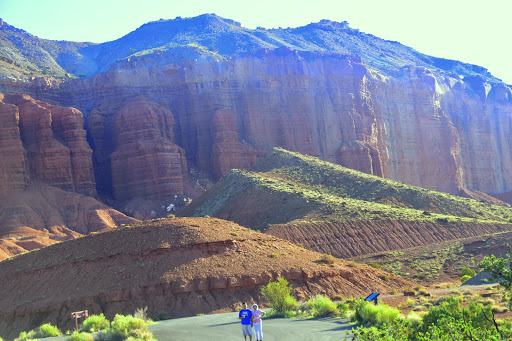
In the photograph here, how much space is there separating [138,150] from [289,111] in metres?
29.8

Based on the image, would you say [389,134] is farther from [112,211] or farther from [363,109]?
[112,211]

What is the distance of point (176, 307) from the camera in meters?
33.9

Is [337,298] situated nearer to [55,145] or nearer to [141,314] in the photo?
[141,314]

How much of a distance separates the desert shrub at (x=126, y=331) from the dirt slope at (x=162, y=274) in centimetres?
847

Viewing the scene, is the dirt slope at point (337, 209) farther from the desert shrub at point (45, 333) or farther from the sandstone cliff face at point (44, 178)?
the desert shrub at point (45, 333)

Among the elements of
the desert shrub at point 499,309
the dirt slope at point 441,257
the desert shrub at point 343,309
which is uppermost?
the desert shrub at point 343,309

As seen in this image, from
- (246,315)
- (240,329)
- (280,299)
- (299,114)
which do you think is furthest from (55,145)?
(246,315)

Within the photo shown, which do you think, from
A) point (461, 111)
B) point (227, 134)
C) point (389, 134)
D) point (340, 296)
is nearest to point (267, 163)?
point (227, 134)

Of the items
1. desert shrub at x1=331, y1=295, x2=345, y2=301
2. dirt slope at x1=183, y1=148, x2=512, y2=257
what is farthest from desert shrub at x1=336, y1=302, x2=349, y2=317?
dirt slope at x1=183, y1=148, x2=512, y2=257

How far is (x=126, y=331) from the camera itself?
966 inches

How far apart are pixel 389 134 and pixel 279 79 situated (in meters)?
24.9

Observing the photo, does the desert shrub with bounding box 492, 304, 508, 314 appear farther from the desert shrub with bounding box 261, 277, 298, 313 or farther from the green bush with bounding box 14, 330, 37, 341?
the green bush with bounding box 14, 330, 37, 341

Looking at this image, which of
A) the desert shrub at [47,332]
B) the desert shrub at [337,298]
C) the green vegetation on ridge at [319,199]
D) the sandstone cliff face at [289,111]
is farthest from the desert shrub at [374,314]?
the sandstone cliff face at [289,111]

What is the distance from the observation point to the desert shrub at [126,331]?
2430 centimetres
